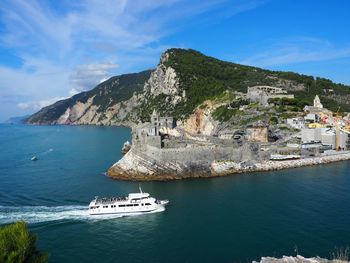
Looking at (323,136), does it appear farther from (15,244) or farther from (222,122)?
(15,244)

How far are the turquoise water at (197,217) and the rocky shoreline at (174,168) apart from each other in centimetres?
220

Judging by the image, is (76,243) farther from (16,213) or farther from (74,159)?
(74,159)

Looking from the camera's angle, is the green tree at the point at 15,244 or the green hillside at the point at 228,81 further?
the green hillside at the point at 228,81

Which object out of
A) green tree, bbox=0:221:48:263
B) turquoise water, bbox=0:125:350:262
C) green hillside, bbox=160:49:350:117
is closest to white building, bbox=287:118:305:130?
turquoise water, bbox=0:125:350:262

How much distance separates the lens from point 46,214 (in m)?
36.5

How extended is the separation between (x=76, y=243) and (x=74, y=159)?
46290 mm

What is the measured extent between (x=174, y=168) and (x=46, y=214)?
2127 centimetres

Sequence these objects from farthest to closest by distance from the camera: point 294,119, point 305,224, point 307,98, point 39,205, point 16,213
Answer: point 307,98
point 294,119
point 39,205
point 16,213
point 305,224

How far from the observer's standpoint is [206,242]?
2938 cm

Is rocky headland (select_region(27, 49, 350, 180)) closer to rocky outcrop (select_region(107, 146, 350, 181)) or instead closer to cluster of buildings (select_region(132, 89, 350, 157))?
rocky outcrop (select_region(107, 146, 350, 181))

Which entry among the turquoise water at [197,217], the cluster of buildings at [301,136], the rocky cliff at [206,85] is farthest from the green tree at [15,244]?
the rocky cliff at [206,85]

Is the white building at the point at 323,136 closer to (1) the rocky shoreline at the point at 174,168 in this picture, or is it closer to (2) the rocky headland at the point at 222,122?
(2) the rocky headland at the point at 222,122

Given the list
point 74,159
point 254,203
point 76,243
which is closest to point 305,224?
point 254,203

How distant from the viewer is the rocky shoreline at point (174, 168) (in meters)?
52.8
